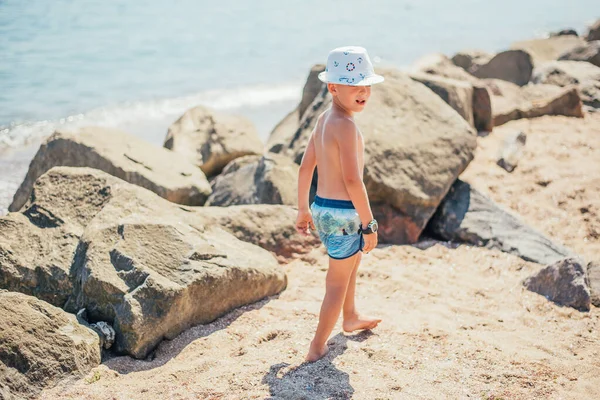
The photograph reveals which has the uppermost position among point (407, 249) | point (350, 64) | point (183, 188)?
point (350, 64)

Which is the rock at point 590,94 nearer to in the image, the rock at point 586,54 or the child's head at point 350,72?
the rock at point 586,54

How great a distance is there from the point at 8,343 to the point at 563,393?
2855 mm

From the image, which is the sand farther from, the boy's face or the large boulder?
the boy's face

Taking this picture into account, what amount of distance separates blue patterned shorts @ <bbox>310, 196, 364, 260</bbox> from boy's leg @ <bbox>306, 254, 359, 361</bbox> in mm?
56

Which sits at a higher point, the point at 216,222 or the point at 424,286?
the point at 216,222

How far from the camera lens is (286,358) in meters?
3.60

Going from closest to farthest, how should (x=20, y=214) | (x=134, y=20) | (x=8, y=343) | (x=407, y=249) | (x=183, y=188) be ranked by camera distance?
(x=8, y=343)
(x=20, y=214)
(x=407, y=249)
(x=183, y=188)
(x=134, y=20)

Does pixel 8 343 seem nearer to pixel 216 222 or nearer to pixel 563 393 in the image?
pixel 216 222

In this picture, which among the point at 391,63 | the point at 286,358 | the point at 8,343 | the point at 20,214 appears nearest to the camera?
the point at 8,343

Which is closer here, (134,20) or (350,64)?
(350,64)

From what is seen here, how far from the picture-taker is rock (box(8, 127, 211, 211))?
5.69 metres

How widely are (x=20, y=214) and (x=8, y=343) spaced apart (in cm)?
134

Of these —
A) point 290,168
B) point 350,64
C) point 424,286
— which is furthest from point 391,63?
point 350,64

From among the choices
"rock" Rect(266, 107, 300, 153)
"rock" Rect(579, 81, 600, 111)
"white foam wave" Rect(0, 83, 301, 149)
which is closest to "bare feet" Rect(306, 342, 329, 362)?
"rock" Rect(266, 107, 300, 153)
